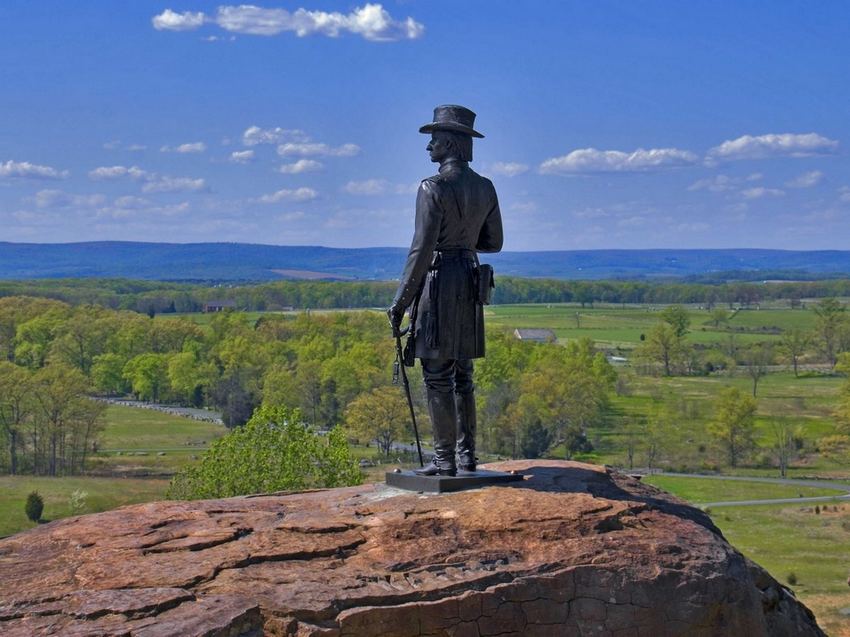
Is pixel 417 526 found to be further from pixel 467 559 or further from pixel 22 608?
pixel 22 608

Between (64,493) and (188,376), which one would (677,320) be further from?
(64,493)

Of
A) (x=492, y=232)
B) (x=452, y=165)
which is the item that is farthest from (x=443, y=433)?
(x=452, y=165)

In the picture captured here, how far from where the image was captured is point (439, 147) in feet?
46.2

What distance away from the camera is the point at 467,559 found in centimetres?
1181

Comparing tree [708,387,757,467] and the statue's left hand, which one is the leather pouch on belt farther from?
tree [708,387,757,467]

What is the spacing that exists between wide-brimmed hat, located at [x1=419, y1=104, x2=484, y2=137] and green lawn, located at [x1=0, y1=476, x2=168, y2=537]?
45237mm

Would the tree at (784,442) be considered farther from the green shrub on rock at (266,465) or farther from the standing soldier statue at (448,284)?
the standing soldier statue at (448,284)

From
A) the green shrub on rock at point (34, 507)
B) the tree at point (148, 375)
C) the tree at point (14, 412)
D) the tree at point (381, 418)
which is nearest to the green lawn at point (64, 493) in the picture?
the green shrub on rock at point (34, 507)

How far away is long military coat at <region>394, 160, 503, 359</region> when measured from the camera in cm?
1352

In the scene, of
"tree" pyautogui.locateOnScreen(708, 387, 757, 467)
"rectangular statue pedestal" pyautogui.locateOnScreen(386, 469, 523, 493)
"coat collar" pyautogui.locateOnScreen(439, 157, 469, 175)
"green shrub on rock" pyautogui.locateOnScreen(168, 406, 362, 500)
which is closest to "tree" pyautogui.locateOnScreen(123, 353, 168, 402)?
"tree" pyautogui.locateOnScreen(708, 387, 757, 467)

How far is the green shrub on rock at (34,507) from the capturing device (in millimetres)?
56062

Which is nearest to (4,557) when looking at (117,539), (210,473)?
(117,539)

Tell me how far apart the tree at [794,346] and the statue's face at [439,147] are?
121762mm

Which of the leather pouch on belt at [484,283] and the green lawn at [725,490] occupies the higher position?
the leather pouch on belt at [484,283]
